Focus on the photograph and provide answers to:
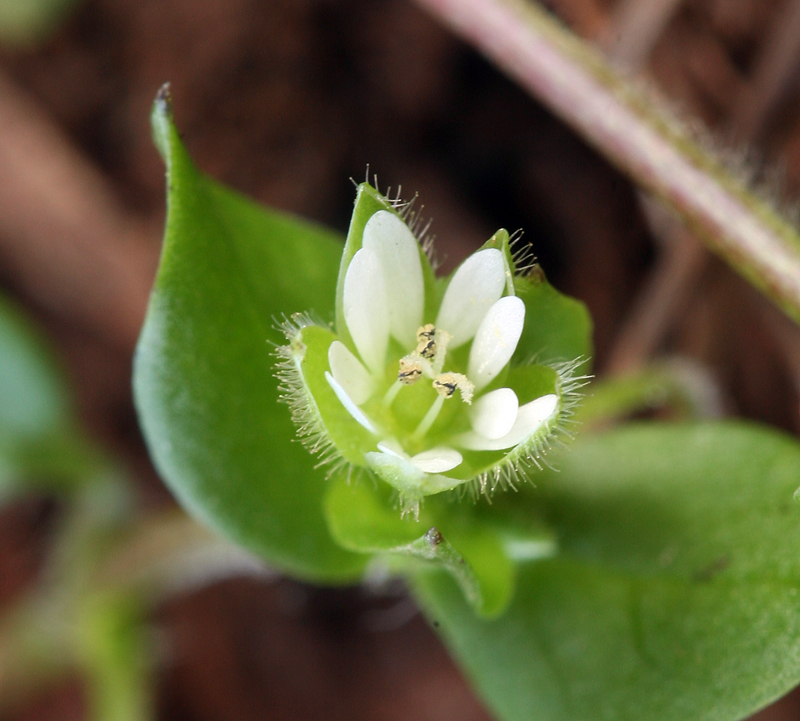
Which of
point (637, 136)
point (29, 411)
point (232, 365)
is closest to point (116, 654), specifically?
point (29, 411)

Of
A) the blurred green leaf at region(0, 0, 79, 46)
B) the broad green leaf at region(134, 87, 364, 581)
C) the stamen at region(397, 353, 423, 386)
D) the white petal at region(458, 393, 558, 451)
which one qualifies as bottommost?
the blurred green leaf at region(0, 0, 79, 46)

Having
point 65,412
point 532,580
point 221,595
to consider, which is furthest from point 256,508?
point 221,595

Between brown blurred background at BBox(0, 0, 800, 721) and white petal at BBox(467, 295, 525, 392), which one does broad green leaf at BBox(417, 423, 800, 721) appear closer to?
white petal at BBox(467, 295, 525, 392)

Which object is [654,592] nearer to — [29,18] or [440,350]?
[440,350]

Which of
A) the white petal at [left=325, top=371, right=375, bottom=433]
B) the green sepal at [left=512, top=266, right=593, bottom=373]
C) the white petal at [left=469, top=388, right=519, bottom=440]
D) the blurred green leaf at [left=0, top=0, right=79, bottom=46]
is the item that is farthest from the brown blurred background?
the white petal at [left=325, top=371, right=375, bottom=433]

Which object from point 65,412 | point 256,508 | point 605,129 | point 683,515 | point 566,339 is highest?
point 605,129

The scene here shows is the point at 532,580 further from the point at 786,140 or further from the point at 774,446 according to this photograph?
the point at 786,140

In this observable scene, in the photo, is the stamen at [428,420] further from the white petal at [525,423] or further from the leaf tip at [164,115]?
Result: the leaf tip at [164,115]
